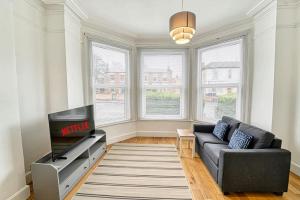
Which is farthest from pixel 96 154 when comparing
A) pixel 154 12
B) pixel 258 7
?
pixel 258 7

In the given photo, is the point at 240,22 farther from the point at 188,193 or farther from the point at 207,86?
the point at 188,193

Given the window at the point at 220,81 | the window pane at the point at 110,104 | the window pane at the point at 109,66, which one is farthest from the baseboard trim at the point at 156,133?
the window pane at the point at 109,66

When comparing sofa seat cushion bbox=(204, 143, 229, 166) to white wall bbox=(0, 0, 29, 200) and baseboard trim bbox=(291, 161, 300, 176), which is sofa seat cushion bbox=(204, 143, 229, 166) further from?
white wall bbox=(0, 0, 29, 200)

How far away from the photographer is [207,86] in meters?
4.28

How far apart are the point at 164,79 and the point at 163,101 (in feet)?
2.00

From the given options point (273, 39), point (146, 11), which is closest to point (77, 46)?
point (146, 11)

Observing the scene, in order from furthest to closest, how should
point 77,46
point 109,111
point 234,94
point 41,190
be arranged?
point 109,111, point 234,94, point 77,46, point 41,190

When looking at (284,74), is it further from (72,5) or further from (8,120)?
(8,120)

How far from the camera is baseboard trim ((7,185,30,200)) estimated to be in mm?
1949

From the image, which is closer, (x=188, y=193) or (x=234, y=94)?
(x=188, y=193)

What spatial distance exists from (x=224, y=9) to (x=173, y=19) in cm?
150

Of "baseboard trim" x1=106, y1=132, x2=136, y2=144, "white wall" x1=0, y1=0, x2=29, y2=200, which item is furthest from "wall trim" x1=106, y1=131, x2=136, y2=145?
"white wall" x1=0, y1=0, x2=29, y2=200

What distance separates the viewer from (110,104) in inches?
167

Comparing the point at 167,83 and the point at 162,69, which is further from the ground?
the point at 162,69
